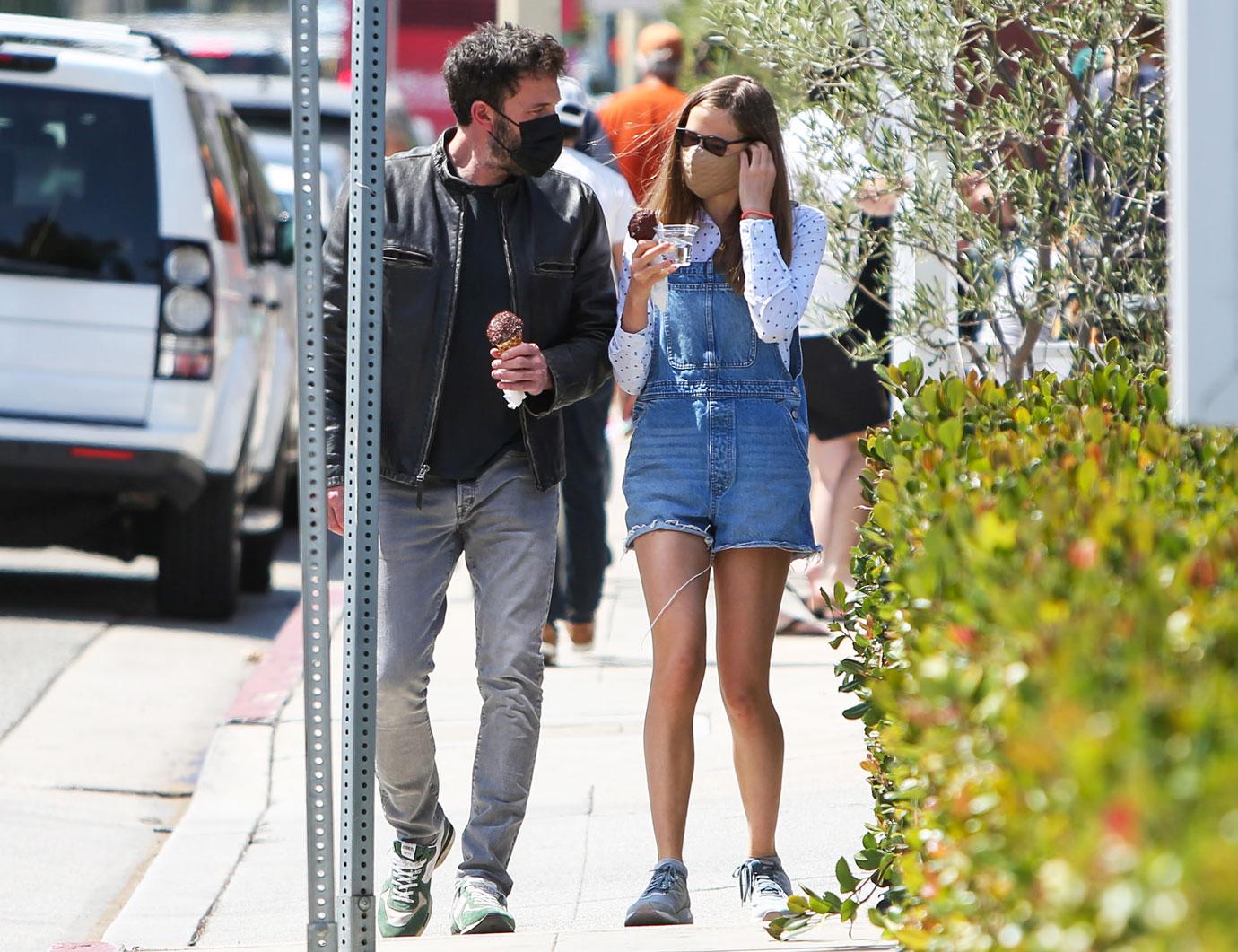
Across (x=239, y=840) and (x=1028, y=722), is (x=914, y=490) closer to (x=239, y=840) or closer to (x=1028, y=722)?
(x=1028, y=722)

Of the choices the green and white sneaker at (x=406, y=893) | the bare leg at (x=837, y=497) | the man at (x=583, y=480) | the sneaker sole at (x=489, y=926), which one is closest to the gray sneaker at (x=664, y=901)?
the sneaker sole at (x=489, y=926)

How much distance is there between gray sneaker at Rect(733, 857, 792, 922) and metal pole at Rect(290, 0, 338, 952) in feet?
3.42

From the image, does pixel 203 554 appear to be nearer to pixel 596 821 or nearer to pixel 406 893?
pixel 596 821

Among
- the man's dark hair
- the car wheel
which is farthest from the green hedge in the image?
the car wheel

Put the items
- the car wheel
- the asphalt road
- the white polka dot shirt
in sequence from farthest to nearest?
the car wheel, the asphalt road, the white polka dot shirt

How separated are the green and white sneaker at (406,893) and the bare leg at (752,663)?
778mm

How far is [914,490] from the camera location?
3086 mm

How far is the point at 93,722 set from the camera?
7.07 meters

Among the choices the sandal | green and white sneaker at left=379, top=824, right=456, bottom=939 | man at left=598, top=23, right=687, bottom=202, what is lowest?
the sandal

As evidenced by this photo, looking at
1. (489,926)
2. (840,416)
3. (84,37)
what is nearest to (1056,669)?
(489,926)

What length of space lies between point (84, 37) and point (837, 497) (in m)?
3.78

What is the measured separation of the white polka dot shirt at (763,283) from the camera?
14.0 ft

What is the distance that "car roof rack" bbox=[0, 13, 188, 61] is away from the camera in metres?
8.09

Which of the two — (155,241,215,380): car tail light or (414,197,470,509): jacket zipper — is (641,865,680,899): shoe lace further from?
(155,241,215,380): car tail light
